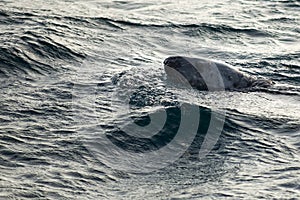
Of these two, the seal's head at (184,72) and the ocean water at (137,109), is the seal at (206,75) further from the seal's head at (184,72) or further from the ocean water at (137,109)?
the ocean water at (137,109)

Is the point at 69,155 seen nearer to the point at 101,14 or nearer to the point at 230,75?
the point at 230,75

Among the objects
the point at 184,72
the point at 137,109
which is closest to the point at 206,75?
the point at 184,72

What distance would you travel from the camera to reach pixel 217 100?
10.3 metres

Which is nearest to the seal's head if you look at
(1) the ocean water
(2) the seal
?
(2) the seal

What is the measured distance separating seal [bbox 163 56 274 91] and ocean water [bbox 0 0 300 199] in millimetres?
210

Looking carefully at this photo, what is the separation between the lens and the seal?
35.2 feet

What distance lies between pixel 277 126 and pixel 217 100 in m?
1.19

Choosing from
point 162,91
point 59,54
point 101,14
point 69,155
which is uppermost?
point 101,14

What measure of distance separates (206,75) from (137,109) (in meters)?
1.51

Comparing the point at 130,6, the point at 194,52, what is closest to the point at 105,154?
the point at 194,52

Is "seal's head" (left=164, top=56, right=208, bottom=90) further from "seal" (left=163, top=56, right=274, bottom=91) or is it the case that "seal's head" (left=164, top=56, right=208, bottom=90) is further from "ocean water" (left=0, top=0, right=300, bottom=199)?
"ocean water" (left=0, top=0, right=300, bottom=199)

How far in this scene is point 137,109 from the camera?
32.2 feet

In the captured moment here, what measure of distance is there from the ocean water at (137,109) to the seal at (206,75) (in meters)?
0.21

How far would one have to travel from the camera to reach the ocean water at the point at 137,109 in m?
7.64
